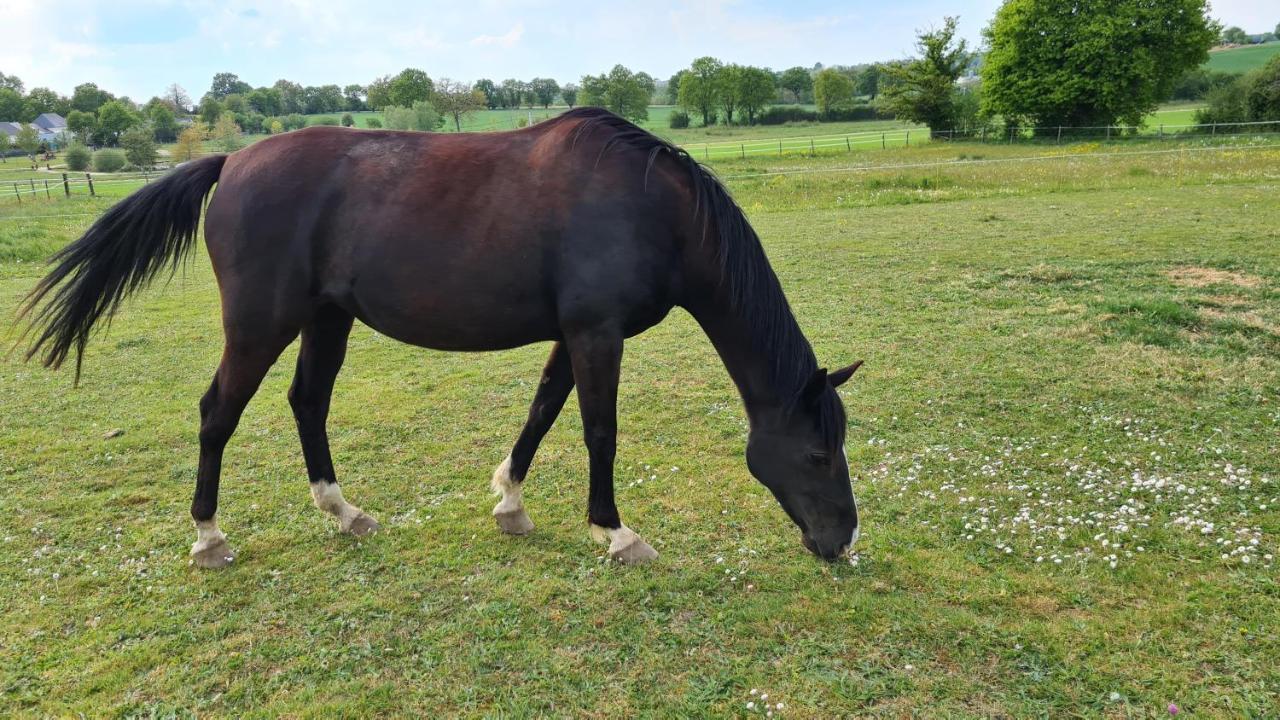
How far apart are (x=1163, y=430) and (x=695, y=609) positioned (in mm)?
4092

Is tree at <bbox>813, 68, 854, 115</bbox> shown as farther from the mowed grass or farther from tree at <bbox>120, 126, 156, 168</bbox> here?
the mowed grass

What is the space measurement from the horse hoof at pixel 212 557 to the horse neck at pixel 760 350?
120 inches

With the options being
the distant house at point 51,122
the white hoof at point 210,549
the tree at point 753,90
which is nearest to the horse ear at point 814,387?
the white hoof at point 210,549

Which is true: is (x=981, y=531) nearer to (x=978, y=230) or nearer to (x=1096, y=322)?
(x=1096, y=322)

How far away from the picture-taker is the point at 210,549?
402cm

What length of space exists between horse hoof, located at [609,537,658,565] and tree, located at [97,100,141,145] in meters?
83.2

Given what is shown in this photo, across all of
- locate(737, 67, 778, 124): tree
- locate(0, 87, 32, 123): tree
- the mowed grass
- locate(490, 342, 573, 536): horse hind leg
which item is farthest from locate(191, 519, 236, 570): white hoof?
locate(0, 87, 32, 123): tree

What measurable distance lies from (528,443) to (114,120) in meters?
85.0

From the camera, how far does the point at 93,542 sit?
4273 millimetres

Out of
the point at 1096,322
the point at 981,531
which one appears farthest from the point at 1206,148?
the point at 981,531

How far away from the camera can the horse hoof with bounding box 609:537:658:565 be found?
396cm

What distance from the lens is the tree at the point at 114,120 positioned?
6794 centimetres

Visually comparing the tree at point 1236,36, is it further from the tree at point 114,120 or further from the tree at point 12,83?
the tree at point 12,83

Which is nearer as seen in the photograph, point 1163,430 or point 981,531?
point 981,531
